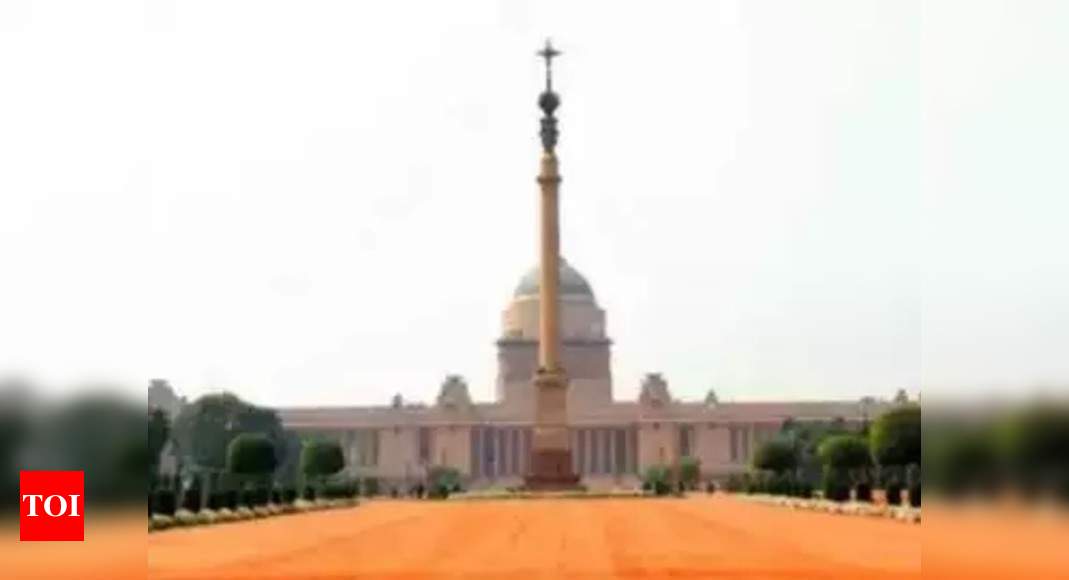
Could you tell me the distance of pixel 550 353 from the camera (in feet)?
340

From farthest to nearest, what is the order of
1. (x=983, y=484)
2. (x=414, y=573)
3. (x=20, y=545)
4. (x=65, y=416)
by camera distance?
(x=414, y=573) < (x=20, y=545) < (x=65, y=416) < (x=983, y=484)

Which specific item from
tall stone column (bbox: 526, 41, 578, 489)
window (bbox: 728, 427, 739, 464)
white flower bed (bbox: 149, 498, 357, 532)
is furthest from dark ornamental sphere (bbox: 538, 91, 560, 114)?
window (bbox: 728, 427, 739, 464)

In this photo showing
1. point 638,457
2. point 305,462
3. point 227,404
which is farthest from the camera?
point 638,457

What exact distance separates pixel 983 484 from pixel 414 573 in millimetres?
20335

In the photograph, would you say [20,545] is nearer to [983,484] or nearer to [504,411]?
[983,484]

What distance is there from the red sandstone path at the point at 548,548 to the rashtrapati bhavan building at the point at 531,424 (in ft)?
368

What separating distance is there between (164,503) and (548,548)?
16.6 metres

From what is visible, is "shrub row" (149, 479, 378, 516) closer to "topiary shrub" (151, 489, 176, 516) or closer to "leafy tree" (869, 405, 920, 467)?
"topiary shrub" (151, 489, 176, 516)

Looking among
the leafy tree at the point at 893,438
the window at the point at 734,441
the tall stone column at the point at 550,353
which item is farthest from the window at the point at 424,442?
the leafy tree at the point at 893,438

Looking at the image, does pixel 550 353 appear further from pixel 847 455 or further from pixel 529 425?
pixel 529 425

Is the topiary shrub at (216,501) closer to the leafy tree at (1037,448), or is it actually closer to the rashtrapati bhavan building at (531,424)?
the leafy tree at (1037,448)

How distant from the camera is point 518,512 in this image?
6425cm

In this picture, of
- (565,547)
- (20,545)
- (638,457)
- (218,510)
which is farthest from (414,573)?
(638,457)

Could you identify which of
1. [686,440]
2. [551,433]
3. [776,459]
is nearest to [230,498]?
[551,433]
